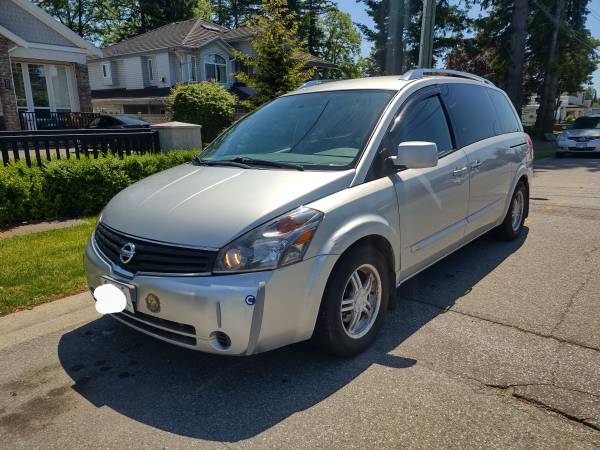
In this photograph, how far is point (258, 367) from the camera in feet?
10.1

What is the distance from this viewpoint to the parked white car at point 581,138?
1658 centimetres

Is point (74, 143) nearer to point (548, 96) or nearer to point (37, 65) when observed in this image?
point (37, 65)

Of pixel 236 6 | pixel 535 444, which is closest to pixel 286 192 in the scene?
pixel 535 444

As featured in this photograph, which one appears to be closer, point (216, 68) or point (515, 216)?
point (515, 216)

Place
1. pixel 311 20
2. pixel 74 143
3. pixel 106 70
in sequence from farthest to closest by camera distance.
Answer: pixel 311 20, pixel 106 70, pixel 74 143

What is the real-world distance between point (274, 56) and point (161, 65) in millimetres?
21935

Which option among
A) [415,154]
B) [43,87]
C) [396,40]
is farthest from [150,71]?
[415,154]

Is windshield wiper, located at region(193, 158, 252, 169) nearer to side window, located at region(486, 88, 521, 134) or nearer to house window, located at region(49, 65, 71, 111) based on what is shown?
side window, located at region(486, 88, 521, 134)

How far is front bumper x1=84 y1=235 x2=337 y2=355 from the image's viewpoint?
2.49m

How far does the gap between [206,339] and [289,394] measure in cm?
61

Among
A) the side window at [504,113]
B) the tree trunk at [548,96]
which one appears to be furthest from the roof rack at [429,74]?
the tree trunk at [548,96]

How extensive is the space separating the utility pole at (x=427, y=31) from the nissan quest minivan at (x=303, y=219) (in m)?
6.29

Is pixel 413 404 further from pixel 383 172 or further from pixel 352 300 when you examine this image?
pixel 383 172

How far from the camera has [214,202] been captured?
9.40 feet
